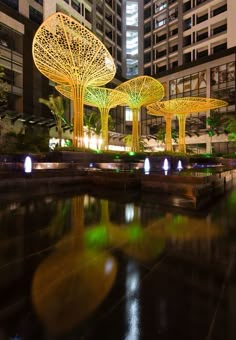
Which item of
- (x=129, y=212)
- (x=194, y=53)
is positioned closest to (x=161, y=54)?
(x=194, y=53)

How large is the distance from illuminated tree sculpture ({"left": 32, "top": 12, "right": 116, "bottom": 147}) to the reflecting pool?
12446 millimetres

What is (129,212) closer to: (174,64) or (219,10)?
(219,10)

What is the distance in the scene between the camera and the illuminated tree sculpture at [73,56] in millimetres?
13281

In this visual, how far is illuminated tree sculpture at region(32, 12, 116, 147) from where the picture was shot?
13.3 metres

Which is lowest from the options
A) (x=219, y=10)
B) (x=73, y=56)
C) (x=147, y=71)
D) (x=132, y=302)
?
(x=132, y=302)

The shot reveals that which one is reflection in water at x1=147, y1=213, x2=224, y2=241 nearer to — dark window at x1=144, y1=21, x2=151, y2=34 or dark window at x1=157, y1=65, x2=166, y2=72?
dark window at x1=157, y1=65, x2=166, y2=72

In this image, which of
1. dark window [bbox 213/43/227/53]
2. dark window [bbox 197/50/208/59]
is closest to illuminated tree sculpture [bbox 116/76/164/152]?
dark window [bbox 213/43/227/53]

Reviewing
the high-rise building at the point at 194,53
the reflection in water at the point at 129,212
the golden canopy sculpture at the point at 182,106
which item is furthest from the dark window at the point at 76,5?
the reflection in water at the point at 129,212

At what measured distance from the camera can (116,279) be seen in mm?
2217

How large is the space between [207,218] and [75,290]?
3285 millimetres

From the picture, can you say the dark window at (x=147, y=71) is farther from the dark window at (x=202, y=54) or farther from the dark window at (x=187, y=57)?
the dark window at (x=202, y=54)

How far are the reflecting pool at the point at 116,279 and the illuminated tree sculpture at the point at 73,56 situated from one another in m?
12.4

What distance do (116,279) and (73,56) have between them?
15.1 metres

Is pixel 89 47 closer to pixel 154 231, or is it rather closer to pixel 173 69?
pixel 154 231
